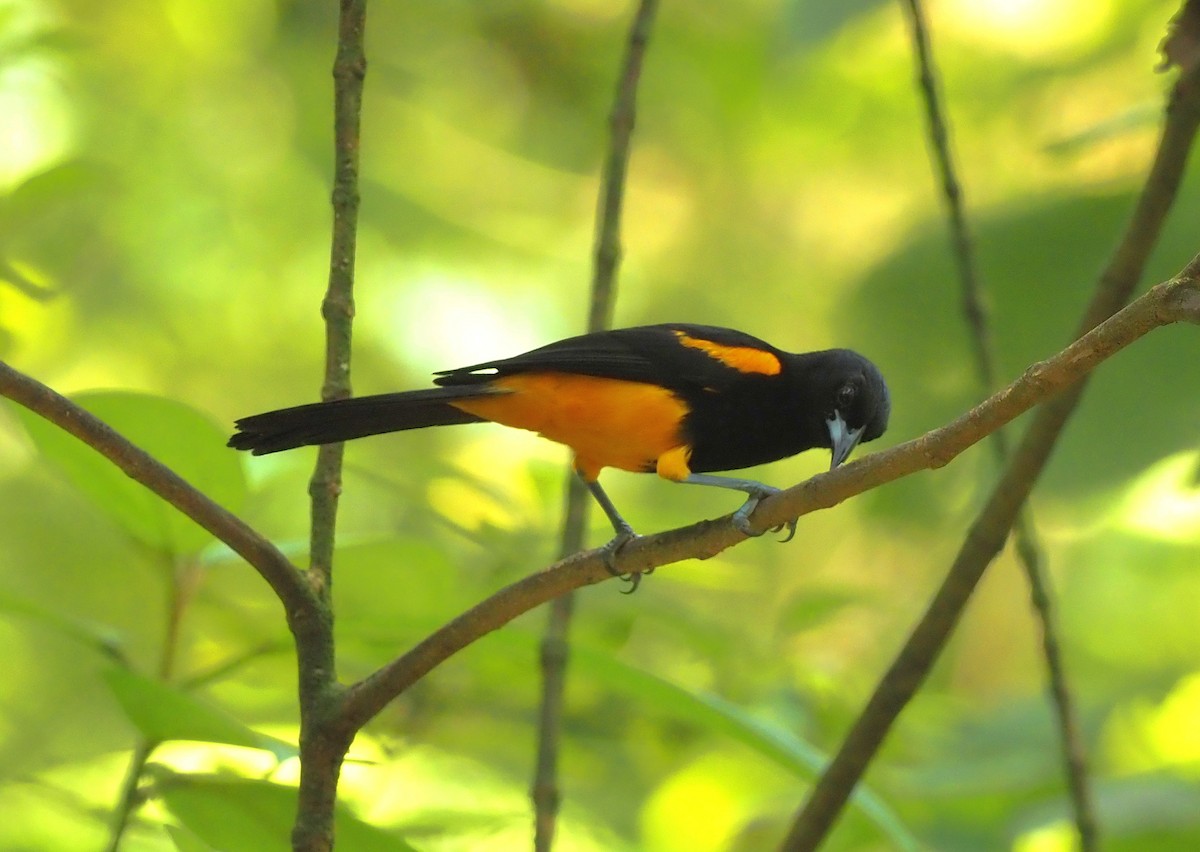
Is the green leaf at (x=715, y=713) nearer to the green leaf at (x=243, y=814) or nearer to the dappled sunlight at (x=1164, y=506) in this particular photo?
the green leaf at (x=243, y=814)

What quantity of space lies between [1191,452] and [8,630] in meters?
4.62

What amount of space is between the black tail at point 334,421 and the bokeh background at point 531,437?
0.23 m

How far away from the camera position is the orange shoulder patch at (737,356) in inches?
151

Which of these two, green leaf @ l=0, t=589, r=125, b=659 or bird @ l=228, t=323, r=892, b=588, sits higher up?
bird @ l=228, t=323, r=892, b=588

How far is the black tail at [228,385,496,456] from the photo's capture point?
8.87 feet

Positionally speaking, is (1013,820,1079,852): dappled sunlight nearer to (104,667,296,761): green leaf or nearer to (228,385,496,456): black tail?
(228,385,496,456): black tail

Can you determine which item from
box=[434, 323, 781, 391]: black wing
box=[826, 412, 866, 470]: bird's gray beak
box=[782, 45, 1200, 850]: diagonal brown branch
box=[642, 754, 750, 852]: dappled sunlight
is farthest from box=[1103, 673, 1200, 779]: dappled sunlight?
box=[782, 45, 1200, 850]: diagonal brown branch

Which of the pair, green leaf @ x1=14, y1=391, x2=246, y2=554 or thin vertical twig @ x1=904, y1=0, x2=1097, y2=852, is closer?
green leaf @ x1=14, y1=391, x2=246, y2=554

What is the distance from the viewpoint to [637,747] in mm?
4621

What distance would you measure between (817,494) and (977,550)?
83 centimetres

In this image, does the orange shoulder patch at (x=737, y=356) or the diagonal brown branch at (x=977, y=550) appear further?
the orange shoulder patch at (x=737, y=356)

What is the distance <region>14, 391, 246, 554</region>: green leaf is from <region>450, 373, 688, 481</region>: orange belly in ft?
4.02

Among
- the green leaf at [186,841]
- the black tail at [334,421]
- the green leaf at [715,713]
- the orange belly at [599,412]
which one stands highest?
the orange belly at [599,412]

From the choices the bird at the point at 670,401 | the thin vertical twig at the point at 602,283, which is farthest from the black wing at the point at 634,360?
the thin vertical twig at the point at 602,283
